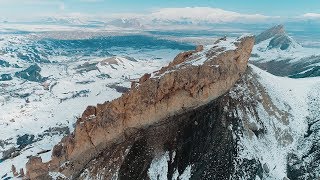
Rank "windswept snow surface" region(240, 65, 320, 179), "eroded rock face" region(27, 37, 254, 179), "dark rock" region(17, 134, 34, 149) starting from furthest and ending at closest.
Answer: "dark rock" region(17, 134, 34, 149) < "eroded rock face" region(27, 37, 254, 179) < "windswept snow surface" region(240, 65, 320, 179)

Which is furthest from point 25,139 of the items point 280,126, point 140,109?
point 280,126

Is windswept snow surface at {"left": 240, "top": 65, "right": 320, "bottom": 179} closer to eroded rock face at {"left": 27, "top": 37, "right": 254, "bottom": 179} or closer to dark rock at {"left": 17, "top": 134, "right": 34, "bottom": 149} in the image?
eroded rock face at {"left": 27, "top": 37, "right": 254, "bottom": 179}

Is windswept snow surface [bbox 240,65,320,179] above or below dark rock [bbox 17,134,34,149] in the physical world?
above

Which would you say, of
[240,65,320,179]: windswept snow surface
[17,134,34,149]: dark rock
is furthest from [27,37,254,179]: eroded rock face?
[17,134,34,149]: dark rock

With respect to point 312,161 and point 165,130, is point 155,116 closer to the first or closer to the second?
point 165,130

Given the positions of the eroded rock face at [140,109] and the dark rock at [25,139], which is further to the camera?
the dark rock at [25,139]

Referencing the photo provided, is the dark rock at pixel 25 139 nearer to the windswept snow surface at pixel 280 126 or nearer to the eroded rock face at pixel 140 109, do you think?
the eroded rock face at pixel 140 109

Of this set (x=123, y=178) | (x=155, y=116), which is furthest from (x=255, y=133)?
(x=123, y=178)

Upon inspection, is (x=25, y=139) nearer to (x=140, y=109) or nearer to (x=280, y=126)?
(x=140, y=109)

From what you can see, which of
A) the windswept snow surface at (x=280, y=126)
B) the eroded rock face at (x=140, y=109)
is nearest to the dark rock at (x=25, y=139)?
the eroded rock face at (x=140, y=109)
